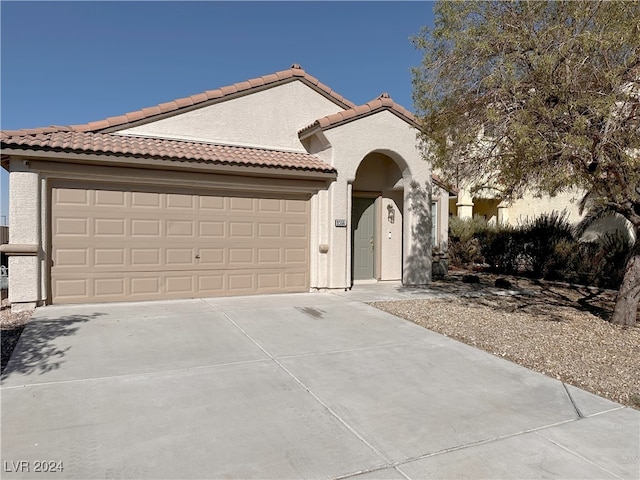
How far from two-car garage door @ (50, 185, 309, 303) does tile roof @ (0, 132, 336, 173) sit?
34.6 inches

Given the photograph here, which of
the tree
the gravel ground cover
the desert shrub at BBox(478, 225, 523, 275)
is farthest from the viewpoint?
the desert shrub at BBox(478, 225, 523, 275)

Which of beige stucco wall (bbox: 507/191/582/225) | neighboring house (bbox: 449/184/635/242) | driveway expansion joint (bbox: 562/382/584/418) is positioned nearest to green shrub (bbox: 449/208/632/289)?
neighboring house (bbox: 449/184/635/242)

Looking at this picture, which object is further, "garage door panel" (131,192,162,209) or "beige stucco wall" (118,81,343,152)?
"beige stucco wall" (118,81,343,152)

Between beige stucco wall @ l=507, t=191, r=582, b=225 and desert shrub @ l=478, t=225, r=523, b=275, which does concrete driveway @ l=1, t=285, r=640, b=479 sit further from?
beige stucco wall @ l=507, t=191, r=582, b=225

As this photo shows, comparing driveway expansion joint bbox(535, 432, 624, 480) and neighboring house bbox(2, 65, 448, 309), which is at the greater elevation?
neighboring house bbox(2, 65, 448, 309)

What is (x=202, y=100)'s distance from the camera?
11.0 m

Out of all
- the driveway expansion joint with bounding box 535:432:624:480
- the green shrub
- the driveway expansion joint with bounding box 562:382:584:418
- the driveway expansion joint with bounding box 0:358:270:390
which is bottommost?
the driveway expansion joint with bounding box 535:432:624:480

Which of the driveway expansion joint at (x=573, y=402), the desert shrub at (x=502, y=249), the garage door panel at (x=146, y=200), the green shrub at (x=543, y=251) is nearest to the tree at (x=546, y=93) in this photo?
the driveway expansion joint at (x=573, y=402)

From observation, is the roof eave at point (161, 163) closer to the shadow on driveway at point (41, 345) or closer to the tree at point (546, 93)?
the shadow on driveway at point (41, 345)

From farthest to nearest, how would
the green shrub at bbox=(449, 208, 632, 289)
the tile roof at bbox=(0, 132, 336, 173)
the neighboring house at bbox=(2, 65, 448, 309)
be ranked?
the green shrub at bbox=(449, 208, 632, 289) → the neighboring house at bbox=(2, 65, 448, 309) → the tile roof at bbox=(0, 132, 336, 173)

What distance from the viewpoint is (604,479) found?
3203mm

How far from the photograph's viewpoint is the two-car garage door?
8992 mm

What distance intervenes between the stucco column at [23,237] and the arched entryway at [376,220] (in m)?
7.81

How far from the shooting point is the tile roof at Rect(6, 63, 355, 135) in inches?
396
